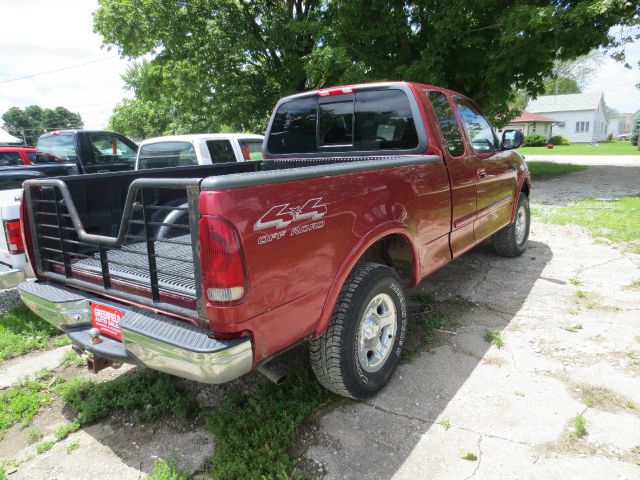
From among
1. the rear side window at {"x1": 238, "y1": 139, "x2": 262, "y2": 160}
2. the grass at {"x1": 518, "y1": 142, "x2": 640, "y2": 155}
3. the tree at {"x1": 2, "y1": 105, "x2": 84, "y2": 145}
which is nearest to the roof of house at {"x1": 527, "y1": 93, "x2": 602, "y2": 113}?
the grass at {"x1": 518, "y1": 142, "x2": 640, "y2": 155}

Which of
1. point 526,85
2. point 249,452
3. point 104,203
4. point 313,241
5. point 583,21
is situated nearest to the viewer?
point 313,241

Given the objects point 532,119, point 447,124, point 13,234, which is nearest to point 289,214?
point 447,124

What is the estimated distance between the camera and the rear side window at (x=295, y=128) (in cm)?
407

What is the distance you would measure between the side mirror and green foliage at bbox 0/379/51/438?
4913mm

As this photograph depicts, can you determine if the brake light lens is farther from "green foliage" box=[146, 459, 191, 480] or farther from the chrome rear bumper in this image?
"green foliage" box=[146, 459, 191, 480]

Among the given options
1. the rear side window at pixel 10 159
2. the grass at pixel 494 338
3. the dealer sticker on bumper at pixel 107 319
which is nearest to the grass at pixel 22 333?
the dealer sticker on bumper at pixel 107 319

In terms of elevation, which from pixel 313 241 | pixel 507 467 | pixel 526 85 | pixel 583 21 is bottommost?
pixel 507 467

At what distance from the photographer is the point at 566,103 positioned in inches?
2183

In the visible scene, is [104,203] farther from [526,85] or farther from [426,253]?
[526,85]

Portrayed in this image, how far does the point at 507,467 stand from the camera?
7.22 ft

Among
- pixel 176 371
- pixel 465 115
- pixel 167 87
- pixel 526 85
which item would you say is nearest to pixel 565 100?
pixel 526 85

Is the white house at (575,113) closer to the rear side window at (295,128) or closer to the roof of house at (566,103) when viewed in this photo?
the roof of house at (566,103)

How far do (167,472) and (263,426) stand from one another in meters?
→ 0.56

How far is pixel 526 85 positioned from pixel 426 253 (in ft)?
40.6
